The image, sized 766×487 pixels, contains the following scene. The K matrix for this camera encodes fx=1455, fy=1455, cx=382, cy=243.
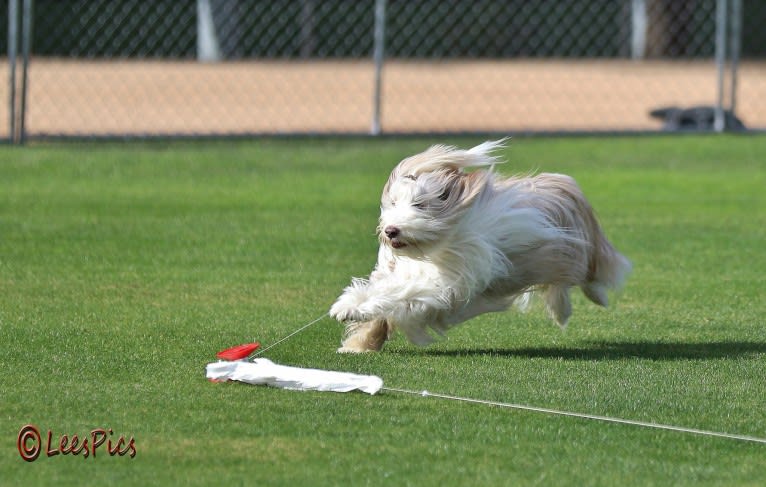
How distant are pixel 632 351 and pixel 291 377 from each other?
1.81m

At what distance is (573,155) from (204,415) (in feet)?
32.9

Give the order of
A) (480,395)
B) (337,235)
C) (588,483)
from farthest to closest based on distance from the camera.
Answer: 1. (337,235)
2. (480,395)
3. (588,483)

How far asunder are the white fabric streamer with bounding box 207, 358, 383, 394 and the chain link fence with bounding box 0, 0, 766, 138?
31.7 feet

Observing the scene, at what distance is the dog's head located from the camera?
6.24 metres

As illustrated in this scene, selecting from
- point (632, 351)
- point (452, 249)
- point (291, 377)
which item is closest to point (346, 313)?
point (452, 249)

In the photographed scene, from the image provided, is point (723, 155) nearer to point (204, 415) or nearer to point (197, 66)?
point (197, 66)

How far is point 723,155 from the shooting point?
14852mm

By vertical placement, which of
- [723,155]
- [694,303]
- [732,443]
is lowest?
[723,155]

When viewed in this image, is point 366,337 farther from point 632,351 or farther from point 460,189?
point 632,351

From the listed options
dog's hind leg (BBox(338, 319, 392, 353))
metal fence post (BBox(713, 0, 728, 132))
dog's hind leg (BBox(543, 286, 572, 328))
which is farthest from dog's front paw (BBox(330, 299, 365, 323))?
metal fence post (BBox(713, 0, 728, 132))

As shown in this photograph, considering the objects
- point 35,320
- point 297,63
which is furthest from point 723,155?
point 35,320

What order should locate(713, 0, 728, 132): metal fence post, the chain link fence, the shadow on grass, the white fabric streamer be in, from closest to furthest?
the white fabric streamer < the shadow on grass < locate(713, 0, 728, 132): metal fence post < the chain link fence

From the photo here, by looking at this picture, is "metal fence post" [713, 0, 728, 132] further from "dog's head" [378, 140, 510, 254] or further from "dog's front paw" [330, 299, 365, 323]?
"dog's front paw" [330, 299, 365, 323]

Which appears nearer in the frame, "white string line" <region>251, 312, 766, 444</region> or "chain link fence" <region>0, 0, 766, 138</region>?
"white string line" <region>251, 312, 766, 444</region>
